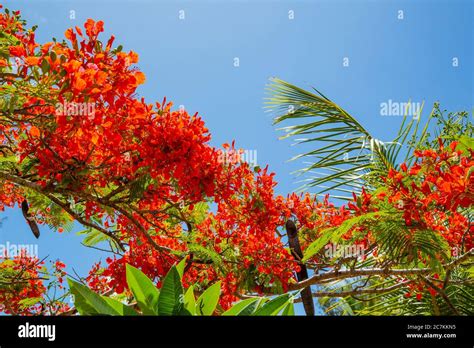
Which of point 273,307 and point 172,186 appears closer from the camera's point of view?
point 273,307

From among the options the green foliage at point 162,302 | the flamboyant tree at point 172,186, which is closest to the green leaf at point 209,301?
the green foliage at point 162,302

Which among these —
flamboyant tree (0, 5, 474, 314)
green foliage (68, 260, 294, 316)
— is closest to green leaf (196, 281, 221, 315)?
green foliage (68, 260, 294, 316)

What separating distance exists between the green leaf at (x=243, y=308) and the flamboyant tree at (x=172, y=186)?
65 centimetres

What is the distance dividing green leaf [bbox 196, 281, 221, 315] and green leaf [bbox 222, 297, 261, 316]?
5 cm

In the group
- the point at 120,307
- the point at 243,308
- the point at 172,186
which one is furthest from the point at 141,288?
the point at 172,186

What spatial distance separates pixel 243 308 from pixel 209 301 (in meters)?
0.09

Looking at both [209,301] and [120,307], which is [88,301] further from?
[209,301]

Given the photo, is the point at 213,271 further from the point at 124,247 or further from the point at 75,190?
the point at 75,190

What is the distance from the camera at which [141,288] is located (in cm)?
91

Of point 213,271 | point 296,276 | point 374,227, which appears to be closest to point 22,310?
point 213,271

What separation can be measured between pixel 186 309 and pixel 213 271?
3.76 meters

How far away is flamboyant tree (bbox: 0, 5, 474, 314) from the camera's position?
254 centimetres

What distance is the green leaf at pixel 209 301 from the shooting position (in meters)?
0.93

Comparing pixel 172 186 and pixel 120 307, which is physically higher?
pixel 172 186
